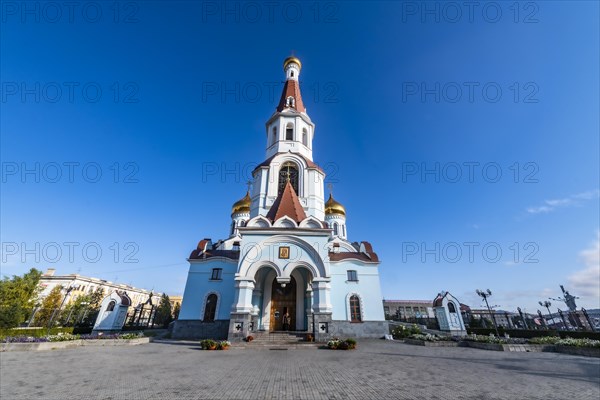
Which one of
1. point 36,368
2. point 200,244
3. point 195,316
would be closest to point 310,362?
point 36,368

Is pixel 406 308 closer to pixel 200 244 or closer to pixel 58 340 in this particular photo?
pixel 200 244

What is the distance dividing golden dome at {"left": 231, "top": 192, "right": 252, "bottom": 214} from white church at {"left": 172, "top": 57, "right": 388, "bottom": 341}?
3569 mm

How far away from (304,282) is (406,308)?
48.1 metres

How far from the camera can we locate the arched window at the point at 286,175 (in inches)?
877

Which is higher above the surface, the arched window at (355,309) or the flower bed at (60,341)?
the arched window at (355,309)

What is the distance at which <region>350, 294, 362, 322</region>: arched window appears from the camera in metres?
18.4

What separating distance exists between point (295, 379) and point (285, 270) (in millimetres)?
8876

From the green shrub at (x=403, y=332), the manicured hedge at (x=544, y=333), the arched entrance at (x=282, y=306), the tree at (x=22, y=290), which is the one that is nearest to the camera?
the arched entrance at (x=282, y=306)

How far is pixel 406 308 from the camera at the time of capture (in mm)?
55906

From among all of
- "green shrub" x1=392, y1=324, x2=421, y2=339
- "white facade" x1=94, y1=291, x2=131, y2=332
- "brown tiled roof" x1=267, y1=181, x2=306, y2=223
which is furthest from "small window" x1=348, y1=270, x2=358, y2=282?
"white facade" x1=94, y1=291, x2=131, y2=332

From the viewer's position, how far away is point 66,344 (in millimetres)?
12664

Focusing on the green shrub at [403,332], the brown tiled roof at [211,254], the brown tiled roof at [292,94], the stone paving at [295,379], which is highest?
the brown tiled roof at [292,94]

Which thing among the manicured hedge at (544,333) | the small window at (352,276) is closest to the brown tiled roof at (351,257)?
the small window at (352,276)

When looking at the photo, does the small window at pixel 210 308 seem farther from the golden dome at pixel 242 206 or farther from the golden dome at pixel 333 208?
the golden dome at pixel 333 208
